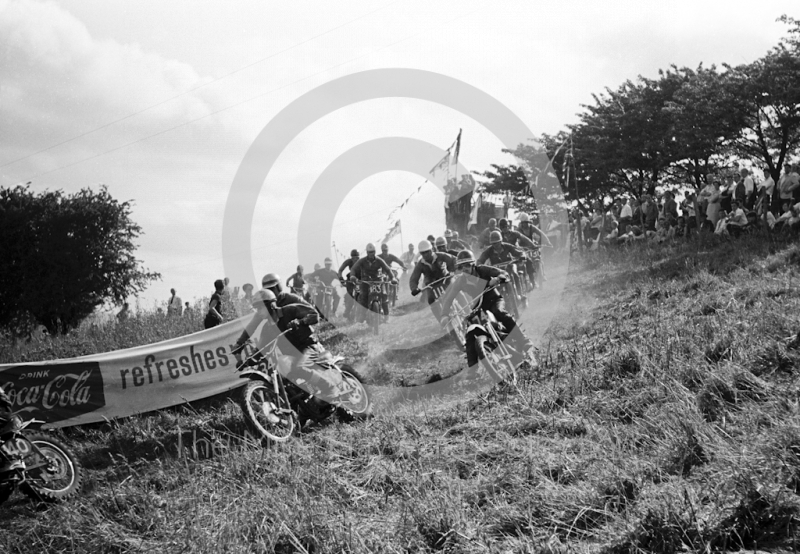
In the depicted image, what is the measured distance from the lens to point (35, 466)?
635cm

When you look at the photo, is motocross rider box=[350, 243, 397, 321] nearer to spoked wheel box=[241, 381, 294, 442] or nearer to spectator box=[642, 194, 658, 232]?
spoked wheel box=[241, 381, 294, 442]

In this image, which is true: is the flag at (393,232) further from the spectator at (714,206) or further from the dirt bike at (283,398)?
the dirt bike at (283,398)

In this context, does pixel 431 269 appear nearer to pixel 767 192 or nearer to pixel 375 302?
pixel 375 302

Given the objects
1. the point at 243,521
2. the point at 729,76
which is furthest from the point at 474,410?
the point at 729,76

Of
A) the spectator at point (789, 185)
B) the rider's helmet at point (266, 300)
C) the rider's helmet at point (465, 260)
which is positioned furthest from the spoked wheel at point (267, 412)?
the spectator at point (789, 185)

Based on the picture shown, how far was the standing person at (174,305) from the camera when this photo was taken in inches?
647

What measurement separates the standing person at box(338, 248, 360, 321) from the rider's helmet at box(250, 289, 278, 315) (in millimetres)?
6961

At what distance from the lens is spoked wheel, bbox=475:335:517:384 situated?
25.3 ft

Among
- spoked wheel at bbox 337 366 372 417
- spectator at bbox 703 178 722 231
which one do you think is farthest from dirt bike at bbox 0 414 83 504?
spectator at bbox 703 178 722 231

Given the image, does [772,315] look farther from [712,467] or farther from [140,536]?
[140,536]

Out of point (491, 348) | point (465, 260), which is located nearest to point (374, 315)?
point (465, 260)

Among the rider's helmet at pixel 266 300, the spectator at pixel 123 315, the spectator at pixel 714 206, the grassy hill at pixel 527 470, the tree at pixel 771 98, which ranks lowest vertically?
the grassy hill at pixel 527 470

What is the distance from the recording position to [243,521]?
4.21 m

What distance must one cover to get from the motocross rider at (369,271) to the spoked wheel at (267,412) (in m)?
7.58
